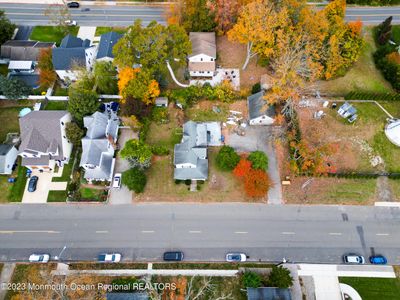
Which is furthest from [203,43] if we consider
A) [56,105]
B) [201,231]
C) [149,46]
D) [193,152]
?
[201,231]

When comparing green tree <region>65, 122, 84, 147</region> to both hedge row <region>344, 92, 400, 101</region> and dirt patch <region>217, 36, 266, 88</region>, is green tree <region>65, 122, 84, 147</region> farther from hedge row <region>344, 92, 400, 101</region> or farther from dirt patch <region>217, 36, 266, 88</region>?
hedge row <region>344, 92, 400, 101</region>

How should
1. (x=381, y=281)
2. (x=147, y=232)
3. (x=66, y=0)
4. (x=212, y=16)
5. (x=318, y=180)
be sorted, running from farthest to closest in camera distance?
(x=66, y=0), (x=212, y=16), (x=318, y=180), (x=147, y=232), (x=381, y=281)

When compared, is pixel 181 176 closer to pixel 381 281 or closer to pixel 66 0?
pixel 381 281

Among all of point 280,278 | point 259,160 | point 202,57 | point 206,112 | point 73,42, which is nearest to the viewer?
point 280,278

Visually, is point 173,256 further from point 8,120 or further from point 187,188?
point 8,120

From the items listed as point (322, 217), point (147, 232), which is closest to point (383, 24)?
point (322, 217)
